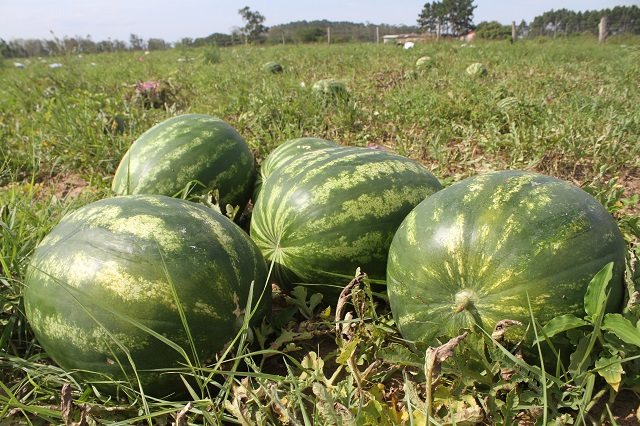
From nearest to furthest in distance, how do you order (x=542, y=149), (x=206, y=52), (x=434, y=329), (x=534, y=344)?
(x=534, y=344)
(x=434, y=329)
(x=542, y=149)
(x=206, y=52)

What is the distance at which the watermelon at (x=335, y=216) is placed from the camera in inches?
76.9

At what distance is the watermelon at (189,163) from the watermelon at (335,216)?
0.64m

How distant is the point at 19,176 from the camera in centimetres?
409

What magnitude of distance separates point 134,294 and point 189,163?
4.32 feet

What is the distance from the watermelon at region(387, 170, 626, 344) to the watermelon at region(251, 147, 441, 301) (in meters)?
Answer: 0.30

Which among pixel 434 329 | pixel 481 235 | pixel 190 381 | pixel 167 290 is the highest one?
pixel 481 235

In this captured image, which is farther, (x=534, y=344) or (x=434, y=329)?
(x=434, y=329)

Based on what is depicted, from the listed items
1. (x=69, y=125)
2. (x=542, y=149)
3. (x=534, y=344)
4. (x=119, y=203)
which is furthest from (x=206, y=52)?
(x=534, y=344)

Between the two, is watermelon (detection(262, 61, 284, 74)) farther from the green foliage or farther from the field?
the green foliage

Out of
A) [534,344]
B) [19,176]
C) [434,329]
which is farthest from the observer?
[19,176]

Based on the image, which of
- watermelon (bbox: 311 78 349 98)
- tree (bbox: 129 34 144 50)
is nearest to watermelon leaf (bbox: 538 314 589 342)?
watermelon (bbox: 311 78 349 98)

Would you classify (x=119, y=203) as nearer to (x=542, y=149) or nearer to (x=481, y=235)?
(x=481, y=235)

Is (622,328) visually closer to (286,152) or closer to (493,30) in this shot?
(286,152)

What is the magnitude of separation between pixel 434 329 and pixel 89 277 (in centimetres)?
113
